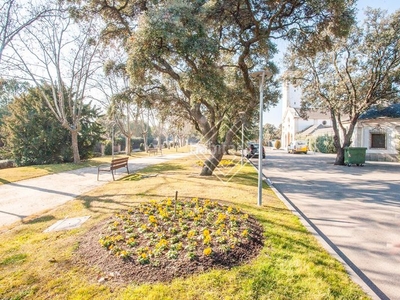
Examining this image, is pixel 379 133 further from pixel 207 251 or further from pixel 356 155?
pixel 207 251

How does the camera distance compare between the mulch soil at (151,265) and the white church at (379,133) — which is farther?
the white church at (379,133)

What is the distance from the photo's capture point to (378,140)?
2323cm

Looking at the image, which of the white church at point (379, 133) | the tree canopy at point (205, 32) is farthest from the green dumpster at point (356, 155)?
the tree canopy at point (205, 32)

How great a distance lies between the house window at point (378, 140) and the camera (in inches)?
904

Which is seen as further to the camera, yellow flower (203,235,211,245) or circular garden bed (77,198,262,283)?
yellow flower (203,235,211,245)

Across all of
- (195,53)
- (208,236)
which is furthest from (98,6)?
(208,236)

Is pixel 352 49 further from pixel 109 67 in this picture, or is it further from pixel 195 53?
pixel 109 67

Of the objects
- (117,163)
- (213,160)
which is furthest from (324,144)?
(117,163)

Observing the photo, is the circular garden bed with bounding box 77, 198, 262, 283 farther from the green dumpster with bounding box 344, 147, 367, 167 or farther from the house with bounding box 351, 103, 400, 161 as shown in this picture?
the house with bounding box 351, 103, 400, 161

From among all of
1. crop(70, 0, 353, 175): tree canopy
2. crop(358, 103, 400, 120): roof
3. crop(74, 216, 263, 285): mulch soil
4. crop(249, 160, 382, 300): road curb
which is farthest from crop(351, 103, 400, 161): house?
Answer: crop(74, 216, 263, 285): mulch soil

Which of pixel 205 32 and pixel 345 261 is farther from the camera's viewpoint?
pixel 205 32

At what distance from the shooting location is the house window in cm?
2295

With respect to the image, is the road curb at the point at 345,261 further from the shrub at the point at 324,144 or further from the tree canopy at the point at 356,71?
the shrub at the point at 324,144

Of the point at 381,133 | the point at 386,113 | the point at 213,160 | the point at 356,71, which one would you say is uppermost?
the point at 356,71
